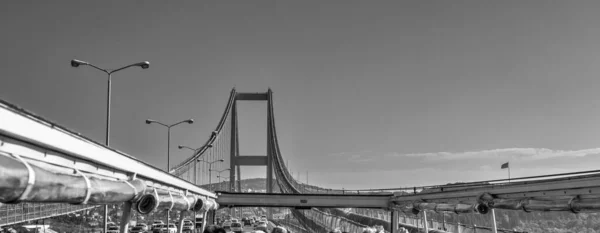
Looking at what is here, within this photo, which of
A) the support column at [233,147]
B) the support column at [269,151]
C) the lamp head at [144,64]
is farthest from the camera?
the support column at [269,151]

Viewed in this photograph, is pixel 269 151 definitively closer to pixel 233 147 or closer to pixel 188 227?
pixel 233 147

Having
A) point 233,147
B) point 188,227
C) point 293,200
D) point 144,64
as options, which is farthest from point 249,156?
point 144,64

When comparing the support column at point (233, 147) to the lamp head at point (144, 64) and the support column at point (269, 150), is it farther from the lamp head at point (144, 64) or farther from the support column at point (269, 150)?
the lamp head at point (144, 64)

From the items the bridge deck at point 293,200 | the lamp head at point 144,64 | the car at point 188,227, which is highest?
the lamp head at point 144,64

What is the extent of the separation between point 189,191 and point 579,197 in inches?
782

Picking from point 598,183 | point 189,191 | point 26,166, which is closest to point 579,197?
point 598,183

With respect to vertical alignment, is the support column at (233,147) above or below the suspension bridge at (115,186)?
above

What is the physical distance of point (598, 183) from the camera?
1697 cm

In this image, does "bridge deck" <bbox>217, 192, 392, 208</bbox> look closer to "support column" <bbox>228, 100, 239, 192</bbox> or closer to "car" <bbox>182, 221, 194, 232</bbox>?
"car" <bbox>182, 221, 194, 232</bbox>

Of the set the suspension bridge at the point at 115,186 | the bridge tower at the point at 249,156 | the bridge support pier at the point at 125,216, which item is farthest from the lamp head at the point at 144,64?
the bridge tower at the point at 249,156

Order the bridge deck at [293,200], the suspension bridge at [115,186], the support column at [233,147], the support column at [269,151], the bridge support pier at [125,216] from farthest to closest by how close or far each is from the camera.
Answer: the support column at [269,151] → the support column at [233,147] → the bridge deck at [293,200] → the bridge support pier at [125,216] → the suspension bridge at [115,186]

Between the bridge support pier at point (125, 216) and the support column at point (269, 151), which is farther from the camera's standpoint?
the support column at point (269, 151)

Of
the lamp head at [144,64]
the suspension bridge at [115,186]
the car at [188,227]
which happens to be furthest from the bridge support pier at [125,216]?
the car at [188,227]

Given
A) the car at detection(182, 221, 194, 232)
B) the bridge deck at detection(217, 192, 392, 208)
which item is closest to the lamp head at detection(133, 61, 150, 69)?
the bridge deck at detection(217, 192, 392, 208)
